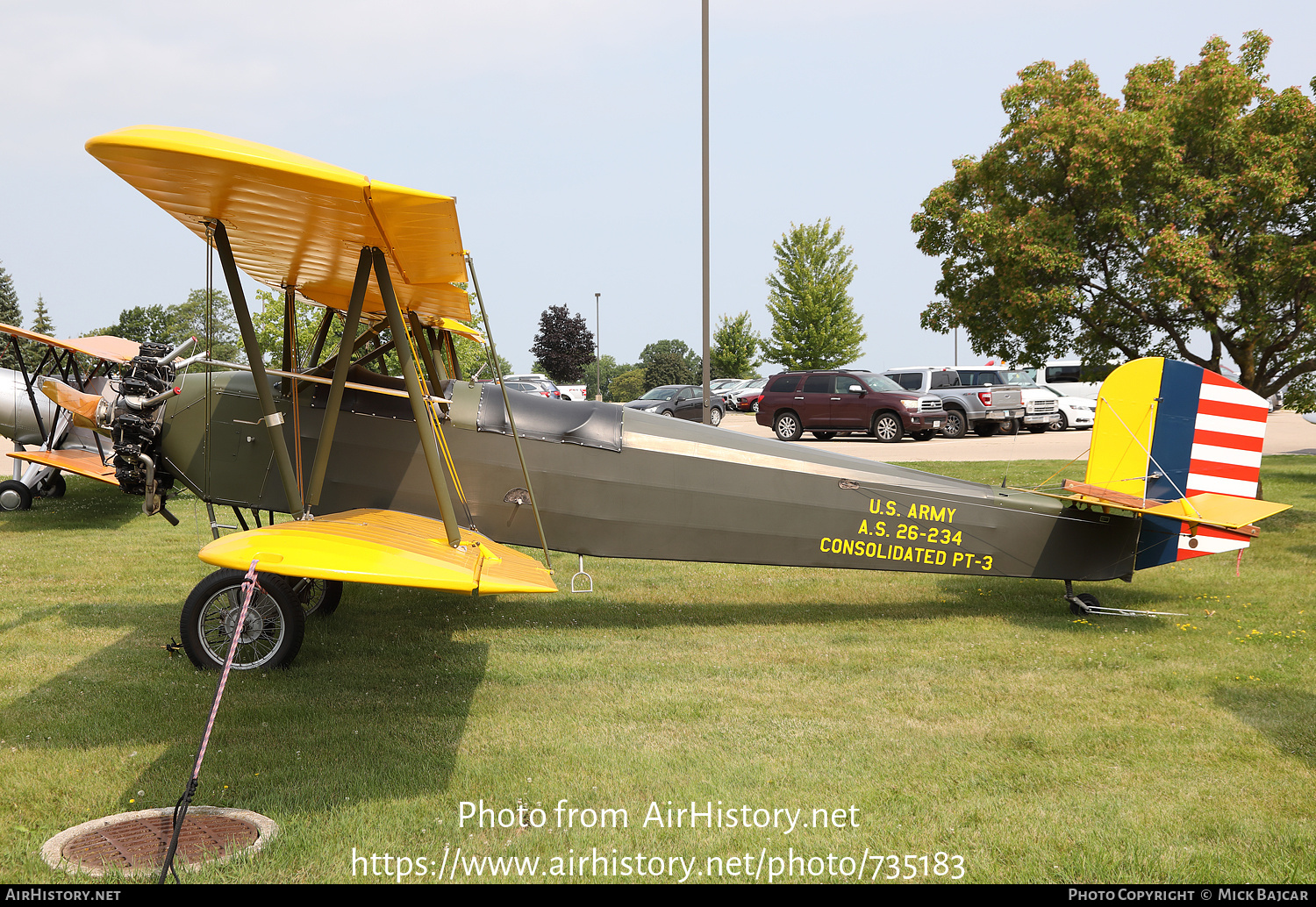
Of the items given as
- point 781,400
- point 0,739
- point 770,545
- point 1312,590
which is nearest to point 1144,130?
point 1312,590

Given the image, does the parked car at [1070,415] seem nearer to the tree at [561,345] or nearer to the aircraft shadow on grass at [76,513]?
the aircraft shadow on grass at [76,513]

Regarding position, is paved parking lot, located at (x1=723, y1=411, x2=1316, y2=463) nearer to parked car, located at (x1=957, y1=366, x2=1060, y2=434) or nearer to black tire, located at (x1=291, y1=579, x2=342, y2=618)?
parked car, located at (x1=957, y1=366, x2=1060, y2=434)

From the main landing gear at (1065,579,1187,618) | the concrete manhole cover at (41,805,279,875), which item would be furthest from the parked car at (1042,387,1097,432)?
the concrete manhole cover at (41,805,279,875)

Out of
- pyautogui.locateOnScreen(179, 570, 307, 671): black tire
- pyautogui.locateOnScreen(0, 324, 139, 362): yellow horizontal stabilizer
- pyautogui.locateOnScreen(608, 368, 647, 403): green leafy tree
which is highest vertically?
pyautogui.locateOnScreen(0, 324, 139, 362): yellow horizontal stabilizer

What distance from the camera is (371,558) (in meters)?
4.26

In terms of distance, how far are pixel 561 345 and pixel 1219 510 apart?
64301 mm

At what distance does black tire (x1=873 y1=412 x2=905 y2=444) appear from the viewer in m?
24.0

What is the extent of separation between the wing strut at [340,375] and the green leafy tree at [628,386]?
6593cm

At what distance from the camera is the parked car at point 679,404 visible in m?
32.0

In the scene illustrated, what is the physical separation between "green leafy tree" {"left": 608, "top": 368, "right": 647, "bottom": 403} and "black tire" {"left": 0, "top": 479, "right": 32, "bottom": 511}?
59.0 meters

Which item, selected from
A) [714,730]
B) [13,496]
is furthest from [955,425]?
[714,730]

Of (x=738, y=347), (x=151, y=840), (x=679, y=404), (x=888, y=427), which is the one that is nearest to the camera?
(x=151, y=840)

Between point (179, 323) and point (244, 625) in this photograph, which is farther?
point (179, 323)

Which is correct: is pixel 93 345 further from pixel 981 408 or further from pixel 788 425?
pixel 981 408
